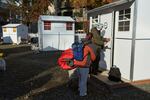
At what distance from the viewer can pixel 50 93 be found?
22.9ft

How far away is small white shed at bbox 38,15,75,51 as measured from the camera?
18703 mm

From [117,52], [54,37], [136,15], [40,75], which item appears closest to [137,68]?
[117,52]

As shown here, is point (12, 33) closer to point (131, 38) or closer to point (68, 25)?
point (68, 25)

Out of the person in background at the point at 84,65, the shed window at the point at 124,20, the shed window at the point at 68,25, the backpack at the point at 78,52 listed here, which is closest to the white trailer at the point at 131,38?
the shed window at the point at 124,20

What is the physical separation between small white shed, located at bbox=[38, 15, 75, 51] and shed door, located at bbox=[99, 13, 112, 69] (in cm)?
911

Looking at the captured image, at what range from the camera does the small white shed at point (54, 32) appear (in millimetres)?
18703

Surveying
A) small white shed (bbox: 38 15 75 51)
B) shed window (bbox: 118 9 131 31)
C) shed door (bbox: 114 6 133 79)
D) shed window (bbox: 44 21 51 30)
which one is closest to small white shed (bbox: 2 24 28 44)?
small white shed (bbox: 38 15 75 51)

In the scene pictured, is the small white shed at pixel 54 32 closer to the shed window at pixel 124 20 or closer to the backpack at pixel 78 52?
the shed window at pixel 124 20

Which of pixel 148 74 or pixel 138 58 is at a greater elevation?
pixel 138 58

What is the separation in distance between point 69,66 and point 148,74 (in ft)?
10.8

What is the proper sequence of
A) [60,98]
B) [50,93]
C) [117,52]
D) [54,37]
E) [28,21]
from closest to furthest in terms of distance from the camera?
[60,98]
[50,93]
[117,52]
[54,37]
[28,21]

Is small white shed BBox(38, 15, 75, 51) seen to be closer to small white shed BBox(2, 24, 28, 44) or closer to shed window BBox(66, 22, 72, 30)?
shed window BBox(66, 22, 72, 30)

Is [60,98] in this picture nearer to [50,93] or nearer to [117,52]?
Answer: [50,93]

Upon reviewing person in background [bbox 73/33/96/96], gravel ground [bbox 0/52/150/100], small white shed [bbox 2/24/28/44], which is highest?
small white shed [bbox 2/24/28/44]
